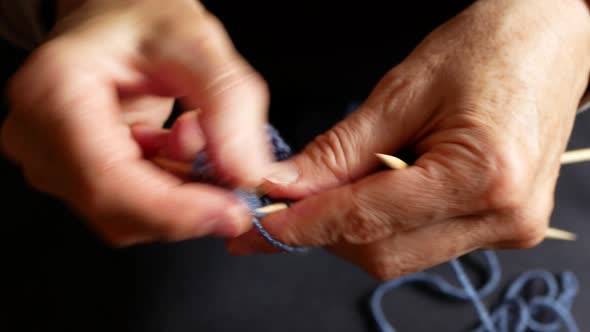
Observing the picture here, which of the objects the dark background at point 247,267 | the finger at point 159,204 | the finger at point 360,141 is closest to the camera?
the finger at point 159,204

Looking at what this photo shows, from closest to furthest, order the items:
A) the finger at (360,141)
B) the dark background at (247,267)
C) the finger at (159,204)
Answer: the finger at (159,204), the finger at (360,141), the dark background at (247,267)

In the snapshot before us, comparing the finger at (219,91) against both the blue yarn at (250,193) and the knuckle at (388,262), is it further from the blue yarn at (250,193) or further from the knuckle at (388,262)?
the knuckle at (388,262)

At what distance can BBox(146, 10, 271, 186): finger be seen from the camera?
36 centimetres

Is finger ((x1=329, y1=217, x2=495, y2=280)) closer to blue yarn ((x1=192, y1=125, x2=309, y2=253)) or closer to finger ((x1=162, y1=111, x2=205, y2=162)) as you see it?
blue yarn ((x1=192, y1=125, x2=309, y2=253))

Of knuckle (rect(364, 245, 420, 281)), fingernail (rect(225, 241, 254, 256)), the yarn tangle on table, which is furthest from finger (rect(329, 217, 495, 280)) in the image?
the yarn tangle on table

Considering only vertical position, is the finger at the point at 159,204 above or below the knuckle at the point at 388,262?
above

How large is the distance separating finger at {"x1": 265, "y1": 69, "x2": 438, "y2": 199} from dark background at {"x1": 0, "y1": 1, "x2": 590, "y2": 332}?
0.93 feet

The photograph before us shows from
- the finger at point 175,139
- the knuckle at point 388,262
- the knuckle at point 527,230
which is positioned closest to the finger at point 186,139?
the finger at point 175,139

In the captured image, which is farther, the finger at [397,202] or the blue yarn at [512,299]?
the blue yarn at [512,299]

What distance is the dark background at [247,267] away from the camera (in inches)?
26.5

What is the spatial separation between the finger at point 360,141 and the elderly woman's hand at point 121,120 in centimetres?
7

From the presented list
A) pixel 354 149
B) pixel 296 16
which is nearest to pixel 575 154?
pixel 354 149

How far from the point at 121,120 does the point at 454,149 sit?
0.29 m

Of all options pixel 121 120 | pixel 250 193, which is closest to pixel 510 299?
pixel 250 193
